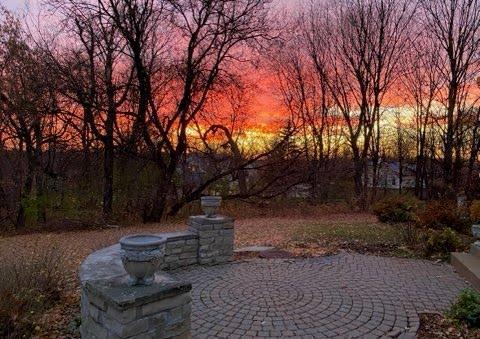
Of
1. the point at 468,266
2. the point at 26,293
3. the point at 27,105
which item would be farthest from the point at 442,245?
the point at 27,105

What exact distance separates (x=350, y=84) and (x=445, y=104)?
4.20 metres

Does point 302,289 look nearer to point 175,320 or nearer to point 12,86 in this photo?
point 175,320

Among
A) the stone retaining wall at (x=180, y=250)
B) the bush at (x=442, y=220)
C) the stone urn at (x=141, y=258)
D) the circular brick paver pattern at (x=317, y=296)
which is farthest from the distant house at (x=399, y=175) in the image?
the stone urn at (x=141, y=258)

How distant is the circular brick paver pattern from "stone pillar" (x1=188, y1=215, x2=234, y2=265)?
223 millimetres

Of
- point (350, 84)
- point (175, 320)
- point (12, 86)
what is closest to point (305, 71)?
point (350, 84)

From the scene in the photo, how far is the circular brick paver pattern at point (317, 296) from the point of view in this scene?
13.4ft

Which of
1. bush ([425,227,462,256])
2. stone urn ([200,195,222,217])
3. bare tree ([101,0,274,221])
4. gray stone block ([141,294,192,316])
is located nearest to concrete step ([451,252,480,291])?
bush ([425,227,462,256])

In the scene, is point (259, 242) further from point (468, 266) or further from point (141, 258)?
point (141, 258)

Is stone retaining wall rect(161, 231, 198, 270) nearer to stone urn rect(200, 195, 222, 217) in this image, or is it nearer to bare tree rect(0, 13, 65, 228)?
stone urn rect(200, 195, 222, 217)

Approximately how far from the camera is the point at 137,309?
2.99m

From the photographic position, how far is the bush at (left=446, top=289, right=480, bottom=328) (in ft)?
13.0

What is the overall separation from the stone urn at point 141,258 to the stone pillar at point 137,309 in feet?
0.27

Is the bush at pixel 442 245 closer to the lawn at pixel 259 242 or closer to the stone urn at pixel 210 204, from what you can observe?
the lawn at pixel 259 242

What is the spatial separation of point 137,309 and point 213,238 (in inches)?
146
